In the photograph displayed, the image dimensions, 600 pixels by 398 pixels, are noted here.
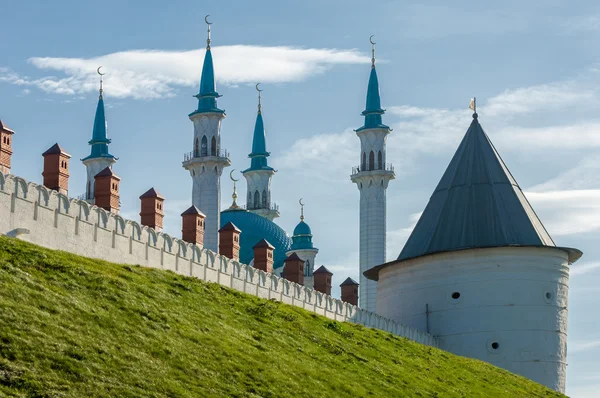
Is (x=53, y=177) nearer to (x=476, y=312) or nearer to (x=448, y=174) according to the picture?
(x=476, y=312)

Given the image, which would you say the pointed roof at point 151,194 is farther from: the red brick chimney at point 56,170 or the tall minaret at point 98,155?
the tall minaret at point 98,155

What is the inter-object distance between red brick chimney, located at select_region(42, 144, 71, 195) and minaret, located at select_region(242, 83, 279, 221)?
4598 centimetres

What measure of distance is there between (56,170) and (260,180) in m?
46.5

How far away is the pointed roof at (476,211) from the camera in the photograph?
145ft

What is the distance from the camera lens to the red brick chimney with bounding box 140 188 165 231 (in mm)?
30406

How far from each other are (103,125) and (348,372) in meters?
41.8

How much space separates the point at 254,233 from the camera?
217 feet

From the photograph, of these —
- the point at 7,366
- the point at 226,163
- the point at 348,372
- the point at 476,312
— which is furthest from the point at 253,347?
the point at 226,163

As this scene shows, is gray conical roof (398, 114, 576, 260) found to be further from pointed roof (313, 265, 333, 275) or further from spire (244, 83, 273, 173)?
spire (244, 83, 273, 173)

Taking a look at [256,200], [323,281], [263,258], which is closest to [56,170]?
[263,258]

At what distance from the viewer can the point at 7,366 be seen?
17.8 meters

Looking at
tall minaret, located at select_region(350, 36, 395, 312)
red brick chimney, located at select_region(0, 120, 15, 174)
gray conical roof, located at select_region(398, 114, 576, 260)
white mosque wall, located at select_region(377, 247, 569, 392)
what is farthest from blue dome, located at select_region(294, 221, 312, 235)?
red brick chimney, located at select_region(0, 120, 15, 174)

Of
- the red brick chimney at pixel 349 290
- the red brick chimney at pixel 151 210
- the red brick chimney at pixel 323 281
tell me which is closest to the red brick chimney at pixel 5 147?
the red brick chimney at pixel 151 210

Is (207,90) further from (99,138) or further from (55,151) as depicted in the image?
(55,151)
